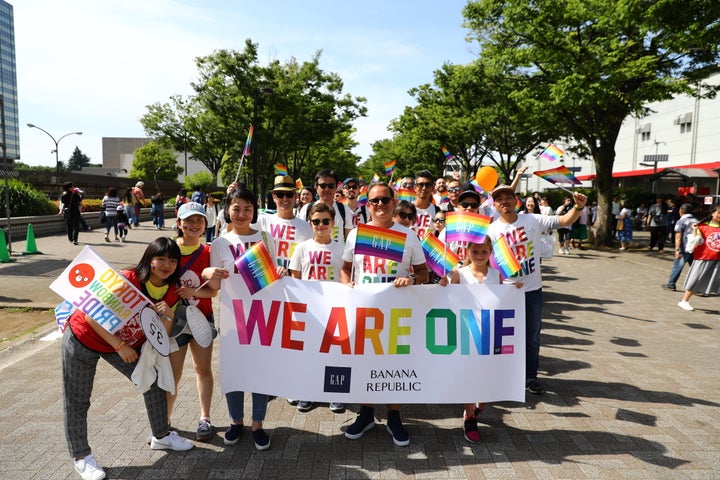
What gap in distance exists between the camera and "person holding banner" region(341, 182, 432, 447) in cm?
382

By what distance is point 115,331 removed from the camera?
317 cm

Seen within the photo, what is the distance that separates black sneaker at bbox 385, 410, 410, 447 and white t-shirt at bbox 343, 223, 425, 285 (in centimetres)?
107

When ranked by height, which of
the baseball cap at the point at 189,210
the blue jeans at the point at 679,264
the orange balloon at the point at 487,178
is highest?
the orange balloon at the point at 487,178

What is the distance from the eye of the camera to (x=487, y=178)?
591 cm

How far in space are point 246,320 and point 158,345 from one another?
69cm

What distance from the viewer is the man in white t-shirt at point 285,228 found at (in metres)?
4.75

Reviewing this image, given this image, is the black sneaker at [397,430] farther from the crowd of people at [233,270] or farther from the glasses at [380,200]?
the glasses at [380,200]

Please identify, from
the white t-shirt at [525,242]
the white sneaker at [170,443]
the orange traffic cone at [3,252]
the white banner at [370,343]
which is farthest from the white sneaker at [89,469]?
the orange traffic cone at [3,252]

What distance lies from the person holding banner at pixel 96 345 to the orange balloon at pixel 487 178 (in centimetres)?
381

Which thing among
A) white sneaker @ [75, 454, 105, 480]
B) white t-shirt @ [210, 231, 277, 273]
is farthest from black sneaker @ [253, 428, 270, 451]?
white t-shirt @ [210, 231, 277, 273]

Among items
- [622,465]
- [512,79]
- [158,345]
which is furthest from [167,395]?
[512,79]

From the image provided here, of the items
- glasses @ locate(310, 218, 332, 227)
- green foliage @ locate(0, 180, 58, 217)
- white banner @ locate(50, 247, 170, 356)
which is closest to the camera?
white banner @ locate(50, 247, 170, 356)

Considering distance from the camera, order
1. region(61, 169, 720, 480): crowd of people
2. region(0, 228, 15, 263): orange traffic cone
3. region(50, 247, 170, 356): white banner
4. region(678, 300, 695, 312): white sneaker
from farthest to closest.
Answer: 1. region(0, 228, 15, 263): orange traffic cone
2. region(678, 300, 695, 312): white sneaker
3. region(61, 169, 720, 480): crowd of people
4. region(50, 247, 170, 356): white banner

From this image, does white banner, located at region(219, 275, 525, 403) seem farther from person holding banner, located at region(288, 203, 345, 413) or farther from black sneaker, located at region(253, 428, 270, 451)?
person holding banner, located at region(288, 203, 345, 413)
